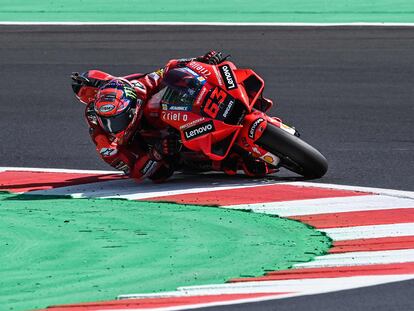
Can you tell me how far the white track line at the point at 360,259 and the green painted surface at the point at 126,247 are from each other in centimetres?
14

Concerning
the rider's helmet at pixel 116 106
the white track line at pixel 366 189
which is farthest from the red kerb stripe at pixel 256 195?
the rider's helmet at pixel 116 106

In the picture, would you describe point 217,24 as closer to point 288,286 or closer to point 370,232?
point 370,232

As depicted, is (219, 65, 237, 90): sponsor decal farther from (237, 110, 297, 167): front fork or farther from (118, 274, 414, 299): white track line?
(118, 274, 414, 299): white track line

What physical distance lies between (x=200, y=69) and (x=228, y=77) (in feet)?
0.85

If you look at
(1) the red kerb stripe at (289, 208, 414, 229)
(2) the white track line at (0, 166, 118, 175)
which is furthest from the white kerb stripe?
(2) the white track line at (0, 166, 118, 175)

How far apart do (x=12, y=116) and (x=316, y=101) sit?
11.4 feet

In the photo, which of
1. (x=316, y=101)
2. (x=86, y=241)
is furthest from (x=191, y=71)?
(x=316, y=101)

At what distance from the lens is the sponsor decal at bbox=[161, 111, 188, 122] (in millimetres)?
11264

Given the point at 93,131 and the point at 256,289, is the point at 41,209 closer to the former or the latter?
the point at 93,131

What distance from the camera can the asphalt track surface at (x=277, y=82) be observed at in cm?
1276

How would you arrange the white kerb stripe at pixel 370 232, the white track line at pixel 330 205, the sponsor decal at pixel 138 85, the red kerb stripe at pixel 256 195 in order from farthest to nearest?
the sponsor decal at pixel 138 85 < the red kerb stripe at pixel 256 195 < the white track line at pixel 330 205 < the white kerb stripe at pixel 370 232

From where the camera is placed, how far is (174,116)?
11297mm

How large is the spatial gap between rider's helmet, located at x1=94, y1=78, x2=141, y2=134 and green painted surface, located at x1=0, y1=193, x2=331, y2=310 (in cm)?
78
